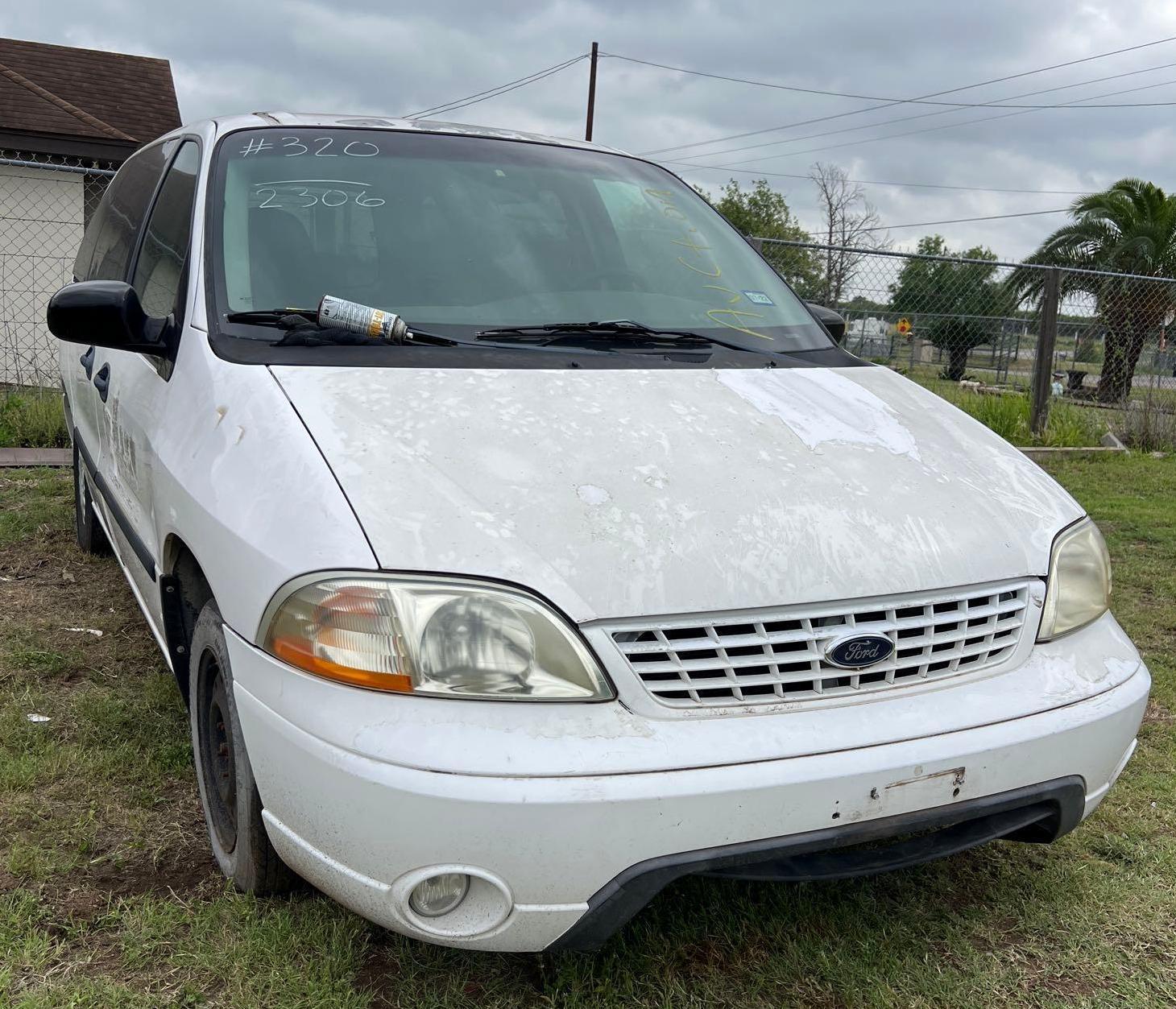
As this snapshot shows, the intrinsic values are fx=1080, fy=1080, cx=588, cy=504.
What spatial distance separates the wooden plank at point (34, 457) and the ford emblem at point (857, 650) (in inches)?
253

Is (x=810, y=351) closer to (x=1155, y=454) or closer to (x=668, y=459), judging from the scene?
(x=668, y=459)

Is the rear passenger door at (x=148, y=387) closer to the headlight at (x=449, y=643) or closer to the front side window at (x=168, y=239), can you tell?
the front side window at (x=168, y=239)

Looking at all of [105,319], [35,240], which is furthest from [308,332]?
[35,240]

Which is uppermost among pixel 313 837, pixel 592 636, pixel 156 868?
pixel 592 636

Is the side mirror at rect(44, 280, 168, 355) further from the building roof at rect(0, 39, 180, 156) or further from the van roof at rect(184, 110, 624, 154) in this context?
the building roof at rect(0, 39, 180, 156)

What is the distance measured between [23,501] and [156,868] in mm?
4299

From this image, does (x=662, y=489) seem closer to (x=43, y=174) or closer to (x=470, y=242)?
(x=470, y=242)

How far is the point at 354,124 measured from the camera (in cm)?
323

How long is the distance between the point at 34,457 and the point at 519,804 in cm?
666

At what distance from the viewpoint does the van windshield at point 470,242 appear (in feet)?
8.81

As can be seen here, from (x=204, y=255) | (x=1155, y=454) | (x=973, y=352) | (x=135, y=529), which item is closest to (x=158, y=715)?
(x=135, y=529)

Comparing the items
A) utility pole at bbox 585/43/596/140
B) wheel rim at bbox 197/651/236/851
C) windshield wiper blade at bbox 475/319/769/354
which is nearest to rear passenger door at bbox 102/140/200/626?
wheel rim at bbox 197/651/236/851

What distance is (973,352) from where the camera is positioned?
14883 mm

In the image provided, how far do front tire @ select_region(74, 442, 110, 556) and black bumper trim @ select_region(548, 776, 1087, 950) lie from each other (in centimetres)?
363
